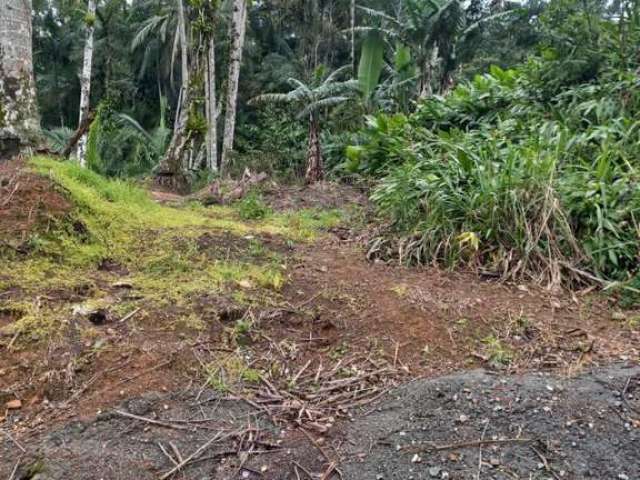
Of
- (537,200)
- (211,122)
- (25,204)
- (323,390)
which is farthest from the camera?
(211,122)

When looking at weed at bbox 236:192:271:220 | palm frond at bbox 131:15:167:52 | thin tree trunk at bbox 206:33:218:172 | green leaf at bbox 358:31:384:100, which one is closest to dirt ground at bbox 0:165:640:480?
weed at bbox 236:192:271:220

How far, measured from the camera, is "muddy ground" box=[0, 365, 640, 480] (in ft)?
5.52

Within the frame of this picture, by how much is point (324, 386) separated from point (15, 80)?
13.4ft

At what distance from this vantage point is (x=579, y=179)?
3787 millimetres

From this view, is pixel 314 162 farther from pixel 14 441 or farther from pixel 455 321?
pixel 14 441

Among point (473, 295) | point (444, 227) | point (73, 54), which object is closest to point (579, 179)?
point (444, 227)

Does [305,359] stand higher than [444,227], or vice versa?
[444,227]

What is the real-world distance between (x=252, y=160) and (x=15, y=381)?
35.6ft

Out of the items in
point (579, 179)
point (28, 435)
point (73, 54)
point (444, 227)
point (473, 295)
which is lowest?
point (28, 435)

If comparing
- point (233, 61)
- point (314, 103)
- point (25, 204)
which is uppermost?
point (233, 61)

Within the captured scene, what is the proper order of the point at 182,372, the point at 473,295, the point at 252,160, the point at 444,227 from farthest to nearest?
the point at 252,160 → the point at 444,227 → the point at 473,295 → the point at 182,372

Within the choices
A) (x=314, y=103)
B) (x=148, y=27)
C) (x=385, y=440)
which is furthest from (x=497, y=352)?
(x=148, y=27)

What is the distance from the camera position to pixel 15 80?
439 centimetres

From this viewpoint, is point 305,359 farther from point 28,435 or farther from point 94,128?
point 94,128
